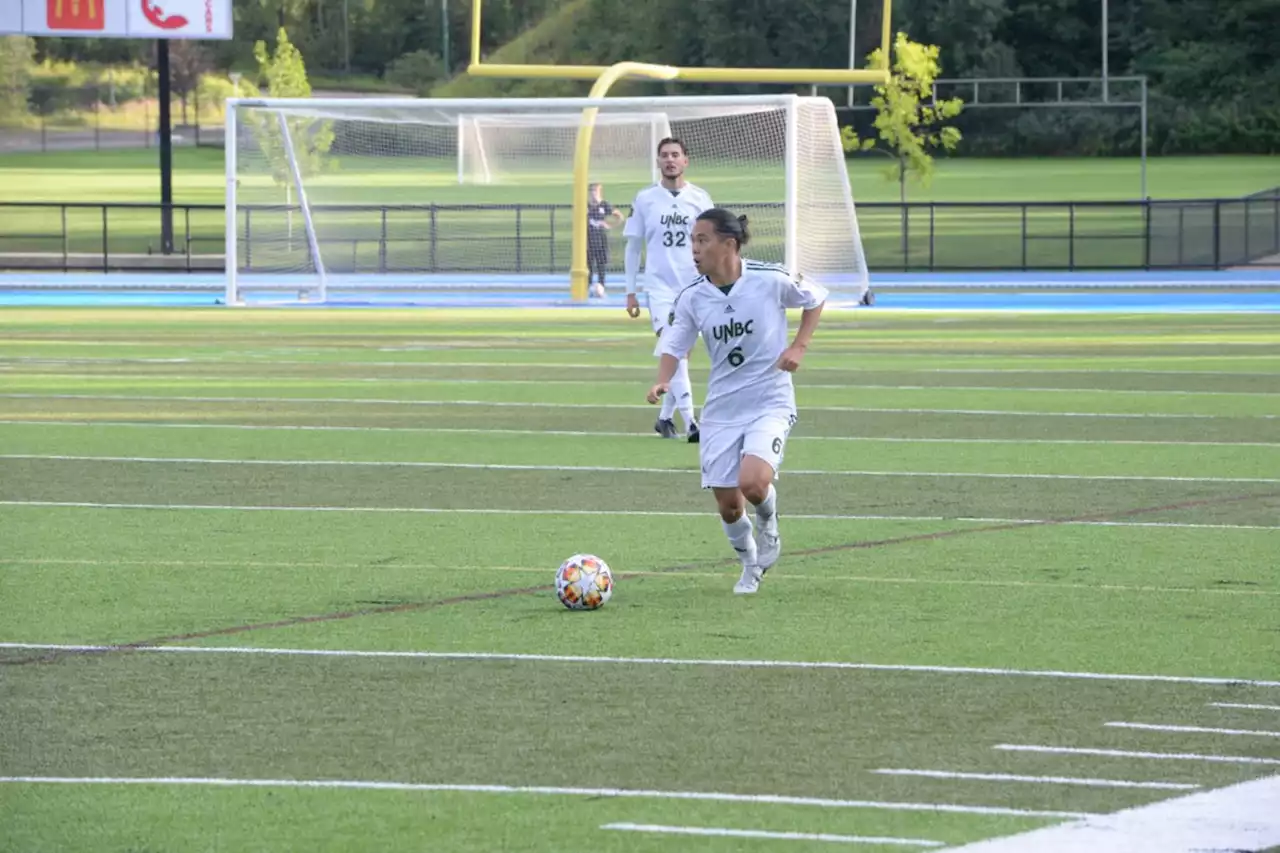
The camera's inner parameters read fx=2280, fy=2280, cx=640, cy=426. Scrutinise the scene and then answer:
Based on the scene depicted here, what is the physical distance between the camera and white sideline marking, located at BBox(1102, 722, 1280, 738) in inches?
287

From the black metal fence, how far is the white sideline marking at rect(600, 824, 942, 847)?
26.7 metres

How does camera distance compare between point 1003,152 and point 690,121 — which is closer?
point 690,121

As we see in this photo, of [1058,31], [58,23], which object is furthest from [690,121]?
[1058,31]

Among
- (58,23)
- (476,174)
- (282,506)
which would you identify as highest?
(58,23)

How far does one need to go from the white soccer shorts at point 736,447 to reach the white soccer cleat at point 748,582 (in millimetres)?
417

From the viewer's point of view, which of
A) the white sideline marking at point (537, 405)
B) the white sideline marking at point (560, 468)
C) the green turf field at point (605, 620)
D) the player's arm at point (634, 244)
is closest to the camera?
the green turf field at point (605, 620)

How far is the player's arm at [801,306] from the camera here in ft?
32.9

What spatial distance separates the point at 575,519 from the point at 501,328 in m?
17.4

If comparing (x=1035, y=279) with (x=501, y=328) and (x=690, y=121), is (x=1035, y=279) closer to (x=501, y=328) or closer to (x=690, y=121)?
(x=690, y=121)

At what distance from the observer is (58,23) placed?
43.8 meters

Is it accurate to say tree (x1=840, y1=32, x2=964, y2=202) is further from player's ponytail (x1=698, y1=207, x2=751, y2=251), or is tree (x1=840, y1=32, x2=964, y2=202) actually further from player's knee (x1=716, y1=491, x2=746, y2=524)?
player's knee (x1=716, y1=491, x2=746, y2=524)

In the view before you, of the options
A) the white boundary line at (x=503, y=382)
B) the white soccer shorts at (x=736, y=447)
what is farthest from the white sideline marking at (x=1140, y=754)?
the white boundary line at (x=503, y=382)

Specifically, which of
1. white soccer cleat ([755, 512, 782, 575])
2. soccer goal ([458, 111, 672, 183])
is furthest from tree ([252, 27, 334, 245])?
white soccer cleat ([755, 512, 782, 575])

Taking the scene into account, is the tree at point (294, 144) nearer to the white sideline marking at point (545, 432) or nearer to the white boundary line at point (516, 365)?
the white boundary line at point (516, 365)
